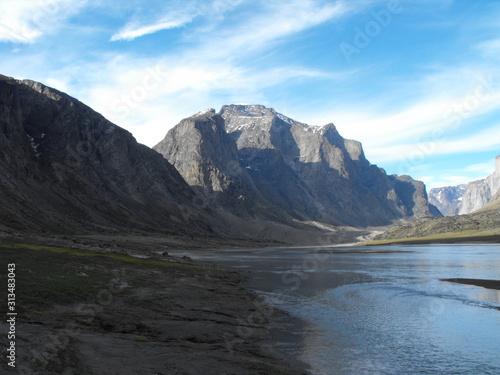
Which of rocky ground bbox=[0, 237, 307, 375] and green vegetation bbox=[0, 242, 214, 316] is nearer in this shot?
rocky ground bbox=[0, 237, 307, 375]

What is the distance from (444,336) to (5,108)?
175 metres

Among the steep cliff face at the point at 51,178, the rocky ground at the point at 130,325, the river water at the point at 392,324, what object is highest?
the steep cliff face at the point at 51,178

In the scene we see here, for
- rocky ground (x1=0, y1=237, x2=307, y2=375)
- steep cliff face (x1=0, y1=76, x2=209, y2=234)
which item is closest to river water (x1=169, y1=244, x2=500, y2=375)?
rocky ground (x1=0, y1=237, x2=307, y2=375)

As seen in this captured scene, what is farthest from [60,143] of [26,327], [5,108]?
[26,327]

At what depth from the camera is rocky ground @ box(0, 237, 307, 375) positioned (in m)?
16.0

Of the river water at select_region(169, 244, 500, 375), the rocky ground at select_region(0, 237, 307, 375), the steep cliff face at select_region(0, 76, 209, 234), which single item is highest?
the steep cliff face at select_region(0, 76, 209, 234)

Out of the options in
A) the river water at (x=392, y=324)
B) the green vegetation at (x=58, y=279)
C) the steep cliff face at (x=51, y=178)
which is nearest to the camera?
the river water at (x=392, y=324)

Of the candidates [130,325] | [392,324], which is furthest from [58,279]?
[392,324]

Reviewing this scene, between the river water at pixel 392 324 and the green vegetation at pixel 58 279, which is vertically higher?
the green vegetation at pixel 58 279

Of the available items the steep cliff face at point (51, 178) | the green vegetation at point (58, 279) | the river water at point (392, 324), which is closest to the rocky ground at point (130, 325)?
the green vegetation at point (58, 279)

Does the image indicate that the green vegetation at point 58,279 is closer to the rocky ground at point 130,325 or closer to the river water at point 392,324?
the rocky ground at point 130,325

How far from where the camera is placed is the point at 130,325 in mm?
23578

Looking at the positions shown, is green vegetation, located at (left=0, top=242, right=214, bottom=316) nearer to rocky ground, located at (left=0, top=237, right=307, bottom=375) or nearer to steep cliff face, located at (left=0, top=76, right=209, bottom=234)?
rocky ground, located at (left=0, top=237, right=307, bottom=375)

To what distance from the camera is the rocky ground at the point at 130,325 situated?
1599 centimetres
